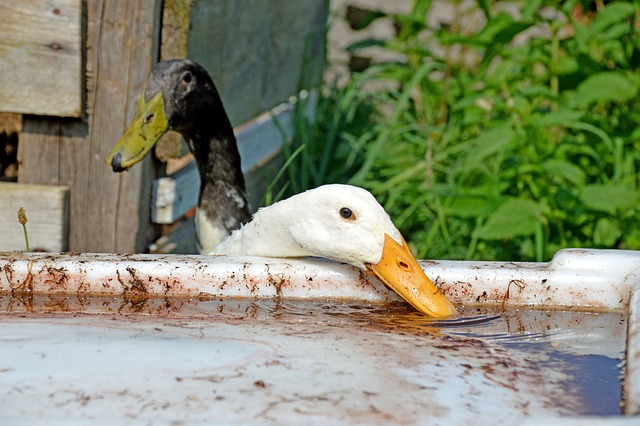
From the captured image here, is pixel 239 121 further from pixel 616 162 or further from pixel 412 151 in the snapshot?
pixel 616 162

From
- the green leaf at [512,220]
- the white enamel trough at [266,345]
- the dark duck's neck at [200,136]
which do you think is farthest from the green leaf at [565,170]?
the white enamel trough at [266,345]

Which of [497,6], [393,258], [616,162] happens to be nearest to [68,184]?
[393,258]

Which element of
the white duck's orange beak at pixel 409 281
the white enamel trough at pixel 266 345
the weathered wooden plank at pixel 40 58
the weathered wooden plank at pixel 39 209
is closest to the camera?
the white enamel trough at pixel 266 345

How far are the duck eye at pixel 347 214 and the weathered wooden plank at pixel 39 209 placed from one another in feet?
4.75

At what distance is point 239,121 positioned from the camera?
15.8 feet

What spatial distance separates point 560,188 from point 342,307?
6.92ft

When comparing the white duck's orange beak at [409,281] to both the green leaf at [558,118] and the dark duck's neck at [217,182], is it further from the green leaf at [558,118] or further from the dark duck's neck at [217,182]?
the green leaf at [558,118]

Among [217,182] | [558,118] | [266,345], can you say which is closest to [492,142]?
[558,118]

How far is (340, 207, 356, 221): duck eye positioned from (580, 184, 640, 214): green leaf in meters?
1.73

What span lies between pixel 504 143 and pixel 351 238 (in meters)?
1.82

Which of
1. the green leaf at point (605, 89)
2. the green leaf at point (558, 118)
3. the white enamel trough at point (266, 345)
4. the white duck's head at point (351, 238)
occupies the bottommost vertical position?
the white enamel trough at point (266, 345)

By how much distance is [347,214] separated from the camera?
2574 millimetres

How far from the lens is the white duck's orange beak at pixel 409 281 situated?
2424 millimetres

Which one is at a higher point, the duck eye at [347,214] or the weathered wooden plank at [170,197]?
the duck eye at [347,214]
